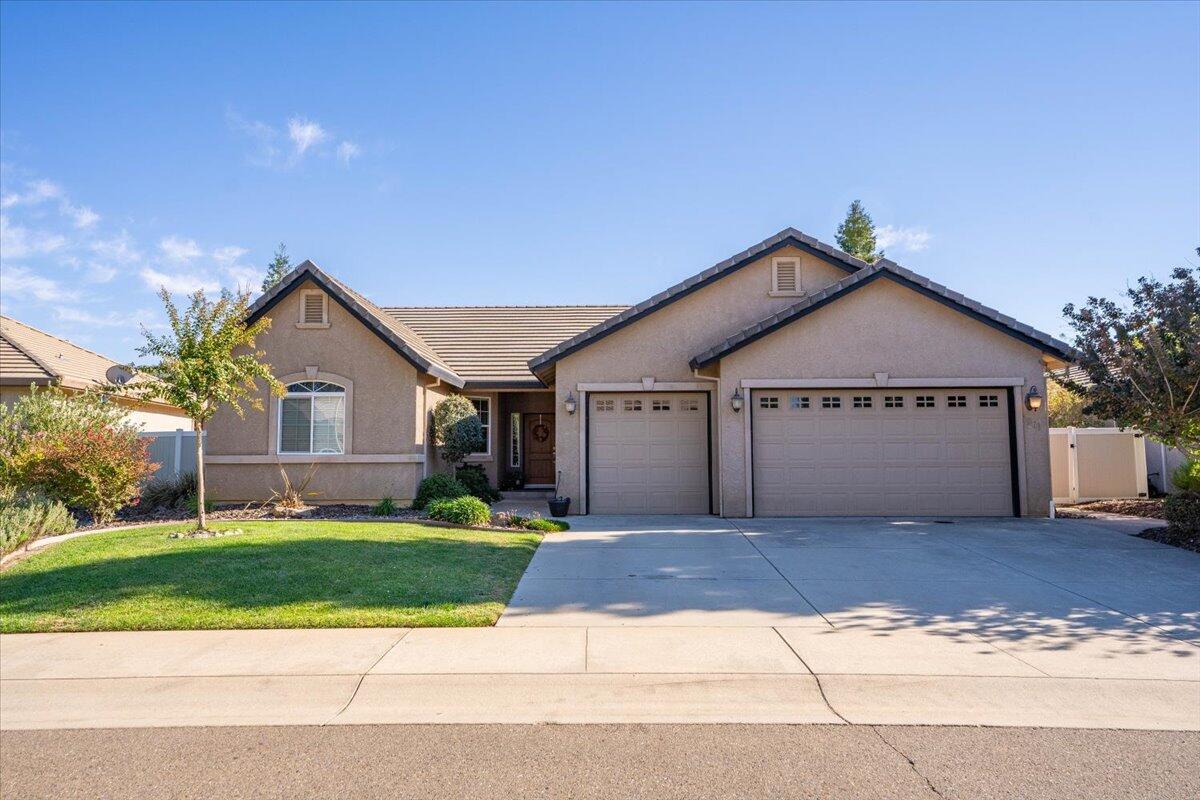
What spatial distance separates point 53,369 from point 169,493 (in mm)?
6615

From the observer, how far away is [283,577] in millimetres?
7629

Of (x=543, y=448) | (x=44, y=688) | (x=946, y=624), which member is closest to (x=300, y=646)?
(x=44, y=688)

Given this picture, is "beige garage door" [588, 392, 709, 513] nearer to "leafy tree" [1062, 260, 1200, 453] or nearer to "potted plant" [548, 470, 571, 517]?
"potted plant" [548, 470, 571, 517]

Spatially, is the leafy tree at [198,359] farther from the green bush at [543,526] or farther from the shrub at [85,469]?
the green bush at [543,526]

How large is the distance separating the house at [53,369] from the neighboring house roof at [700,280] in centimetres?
818

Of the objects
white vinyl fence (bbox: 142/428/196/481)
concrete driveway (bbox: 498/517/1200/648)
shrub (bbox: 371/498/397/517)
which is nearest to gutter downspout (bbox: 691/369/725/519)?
concrete driveway (bbox: 498/517/1200/648)

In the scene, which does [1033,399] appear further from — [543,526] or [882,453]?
[543,526]

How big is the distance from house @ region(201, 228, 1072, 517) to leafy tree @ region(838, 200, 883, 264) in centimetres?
2663

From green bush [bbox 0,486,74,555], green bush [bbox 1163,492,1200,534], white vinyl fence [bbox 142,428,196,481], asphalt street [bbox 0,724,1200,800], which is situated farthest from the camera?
white vinyl fence [bbox 142,428,196,481]

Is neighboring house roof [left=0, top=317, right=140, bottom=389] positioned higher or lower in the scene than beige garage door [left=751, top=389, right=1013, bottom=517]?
higher

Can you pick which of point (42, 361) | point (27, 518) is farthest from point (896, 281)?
point (42, 361)

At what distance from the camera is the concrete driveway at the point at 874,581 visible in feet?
21.0

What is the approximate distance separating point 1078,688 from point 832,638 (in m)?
1.75

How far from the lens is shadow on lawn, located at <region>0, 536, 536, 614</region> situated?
6.94 meters
